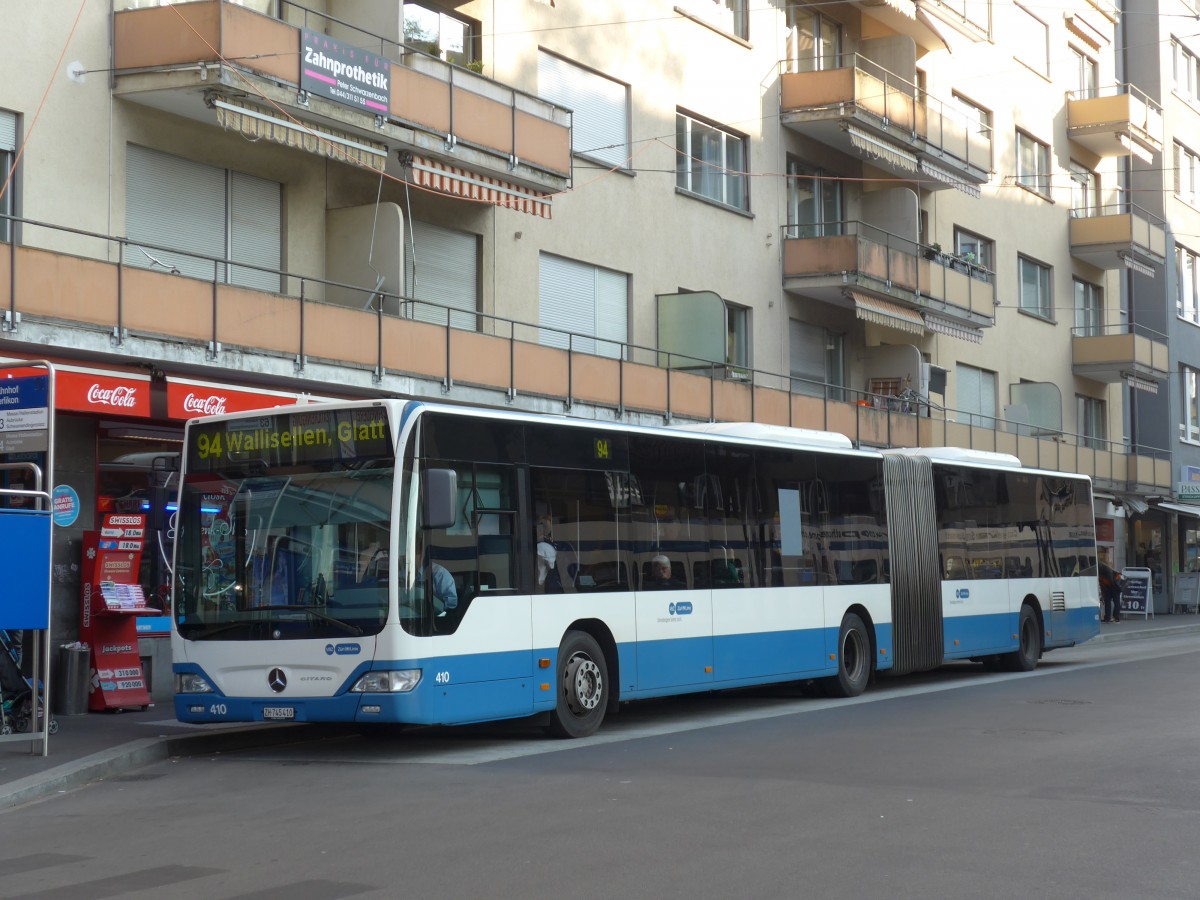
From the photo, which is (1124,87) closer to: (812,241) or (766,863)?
(812,241)

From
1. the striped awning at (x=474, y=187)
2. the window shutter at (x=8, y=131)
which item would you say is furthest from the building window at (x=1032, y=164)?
the window shutter at (x=8, y=131)

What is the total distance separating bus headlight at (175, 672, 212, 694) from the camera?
12867 millimetres

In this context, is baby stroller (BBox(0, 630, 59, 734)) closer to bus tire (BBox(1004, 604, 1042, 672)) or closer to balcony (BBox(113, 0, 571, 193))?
balcony (BBox(113, 0, 571, 193))

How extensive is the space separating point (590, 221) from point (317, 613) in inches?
591

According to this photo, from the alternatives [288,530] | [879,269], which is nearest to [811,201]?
[879,269]

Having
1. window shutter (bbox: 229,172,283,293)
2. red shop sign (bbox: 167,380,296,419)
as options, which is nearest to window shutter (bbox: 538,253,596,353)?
window shutter (bbox: 229,172,283,293)

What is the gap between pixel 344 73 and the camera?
62.9ft

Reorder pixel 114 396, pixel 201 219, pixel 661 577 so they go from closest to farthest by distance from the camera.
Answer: pixel 661 577 → pixel 114 396 → pixel 201 219

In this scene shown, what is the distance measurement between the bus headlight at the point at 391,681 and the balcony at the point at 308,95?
8.15m

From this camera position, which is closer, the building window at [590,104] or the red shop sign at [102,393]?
the red shop sign at [102,393]

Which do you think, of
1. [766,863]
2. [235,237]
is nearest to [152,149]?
[235,237]

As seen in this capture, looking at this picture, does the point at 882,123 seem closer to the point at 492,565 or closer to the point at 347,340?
the point at 347,340

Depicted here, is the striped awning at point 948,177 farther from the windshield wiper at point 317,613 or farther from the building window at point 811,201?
the windshield wiper at point 317,613

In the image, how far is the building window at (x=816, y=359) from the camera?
106 ft
